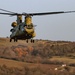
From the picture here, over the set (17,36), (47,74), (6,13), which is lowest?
(47,74)

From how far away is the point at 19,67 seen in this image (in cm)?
19625

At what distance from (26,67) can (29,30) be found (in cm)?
13399

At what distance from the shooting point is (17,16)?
2749 inches

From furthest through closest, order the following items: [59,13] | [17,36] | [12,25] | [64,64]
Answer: [64,64] → [12,25] → [17,36] → [59,13]

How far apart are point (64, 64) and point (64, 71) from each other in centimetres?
604

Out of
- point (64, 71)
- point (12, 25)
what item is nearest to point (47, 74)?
point (64, 71)

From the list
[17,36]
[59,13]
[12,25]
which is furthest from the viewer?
[12,25]

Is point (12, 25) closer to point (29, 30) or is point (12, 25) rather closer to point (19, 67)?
point (29, 30)

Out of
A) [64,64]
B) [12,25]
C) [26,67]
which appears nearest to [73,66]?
[64,64]

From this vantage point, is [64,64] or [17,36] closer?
[17,36]

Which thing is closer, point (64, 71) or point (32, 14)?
point (32, 14)

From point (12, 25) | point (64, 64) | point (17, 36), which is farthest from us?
point (64, 64)

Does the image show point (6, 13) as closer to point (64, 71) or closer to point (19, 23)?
point (19, 23)

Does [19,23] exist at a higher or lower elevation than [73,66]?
higher
